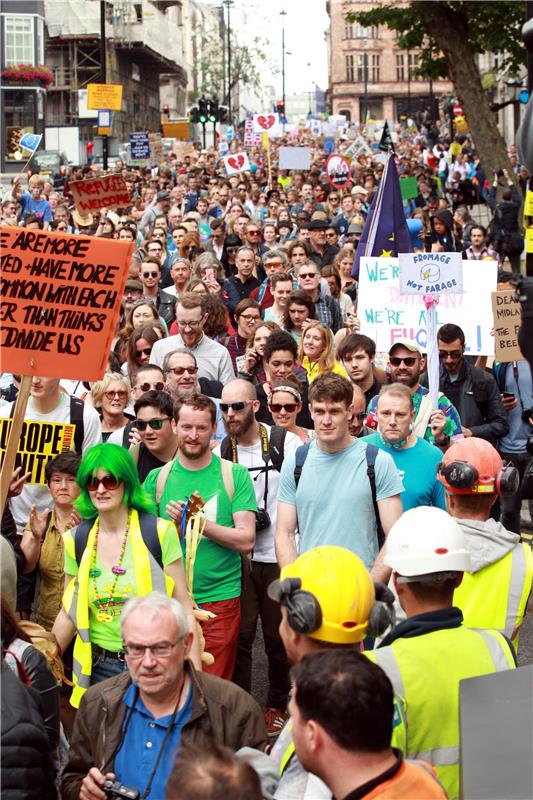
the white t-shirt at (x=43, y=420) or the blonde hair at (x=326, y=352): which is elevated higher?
the blonde hair at (x=326, y=352)

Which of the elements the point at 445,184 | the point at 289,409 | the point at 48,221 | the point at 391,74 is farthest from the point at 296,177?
the point at 391,74

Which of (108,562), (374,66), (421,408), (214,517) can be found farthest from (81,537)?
(374,66)

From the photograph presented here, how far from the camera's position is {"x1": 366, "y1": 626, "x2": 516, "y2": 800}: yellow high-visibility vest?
3.26m

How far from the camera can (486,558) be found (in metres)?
4.04

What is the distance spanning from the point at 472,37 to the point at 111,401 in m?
19.8

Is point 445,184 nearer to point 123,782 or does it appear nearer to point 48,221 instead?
point 48,221

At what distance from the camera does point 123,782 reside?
3.72m

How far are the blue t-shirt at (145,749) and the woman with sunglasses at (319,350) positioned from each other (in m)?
4.29

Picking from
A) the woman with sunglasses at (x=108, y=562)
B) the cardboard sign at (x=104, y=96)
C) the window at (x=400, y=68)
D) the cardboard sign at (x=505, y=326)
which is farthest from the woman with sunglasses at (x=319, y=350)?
the window at (x=400, y=68)

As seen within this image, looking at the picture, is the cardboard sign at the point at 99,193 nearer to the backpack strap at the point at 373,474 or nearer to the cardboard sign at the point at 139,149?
the backpack strap at the point at 373,474

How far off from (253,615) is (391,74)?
145 m

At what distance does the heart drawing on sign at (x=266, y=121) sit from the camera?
30.1 metres

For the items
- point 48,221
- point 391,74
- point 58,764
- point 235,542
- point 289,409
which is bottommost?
point 58,764

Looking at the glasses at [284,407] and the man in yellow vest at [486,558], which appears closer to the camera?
the man in yellow vest at [486,558]
